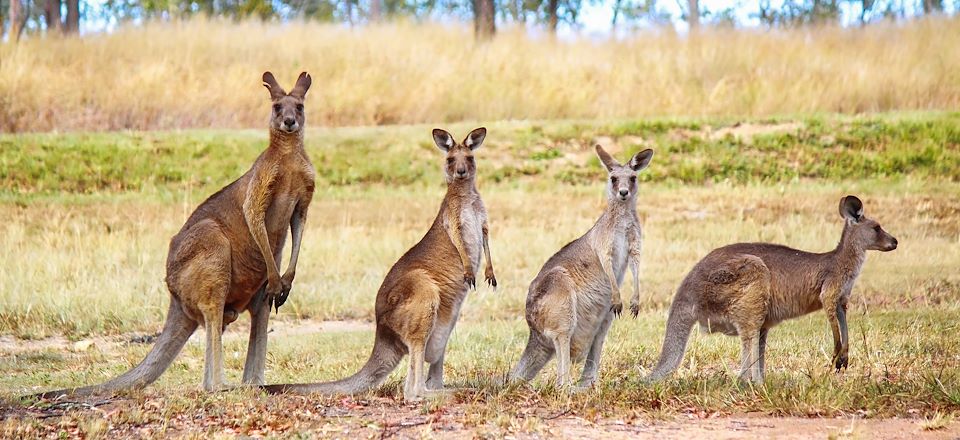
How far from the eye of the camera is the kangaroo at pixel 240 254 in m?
6.52

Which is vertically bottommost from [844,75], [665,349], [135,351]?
[135,351]

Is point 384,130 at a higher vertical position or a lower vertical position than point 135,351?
higher

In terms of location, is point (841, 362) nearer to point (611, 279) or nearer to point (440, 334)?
point (611, 279)

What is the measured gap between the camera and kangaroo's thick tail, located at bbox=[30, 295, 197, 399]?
6484mm

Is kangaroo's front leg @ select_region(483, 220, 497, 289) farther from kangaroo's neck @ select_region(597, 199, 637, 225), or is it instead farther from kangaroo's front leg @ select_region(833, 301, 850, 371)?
kangaroo's front leg @ select_region(833, 301, 850, 371)

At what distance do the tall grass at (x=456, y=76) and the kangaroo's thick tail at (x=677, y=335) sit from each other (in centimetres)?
1219

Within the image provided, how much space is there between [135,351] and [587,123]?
9.49 metres

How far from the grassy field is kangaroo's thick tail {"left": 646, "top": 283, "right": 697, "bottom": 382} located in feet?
0.57

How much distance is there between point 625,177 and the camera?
262 inches

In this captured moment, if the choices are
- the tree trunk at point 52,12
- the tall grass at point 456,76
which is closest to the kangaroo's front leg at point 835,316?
the tall grass at point 456,76

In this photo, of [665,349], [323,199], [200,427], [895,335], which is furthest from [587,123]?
[200,427]

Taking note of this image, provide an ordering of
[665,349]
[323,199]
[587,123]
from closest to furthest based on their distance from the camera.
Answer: [665,349] < [323,199] < [587,123]

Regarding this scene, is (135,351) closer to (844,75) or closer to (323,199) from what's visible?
(323,199)

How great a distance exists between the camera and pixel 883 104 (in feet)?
62.2
